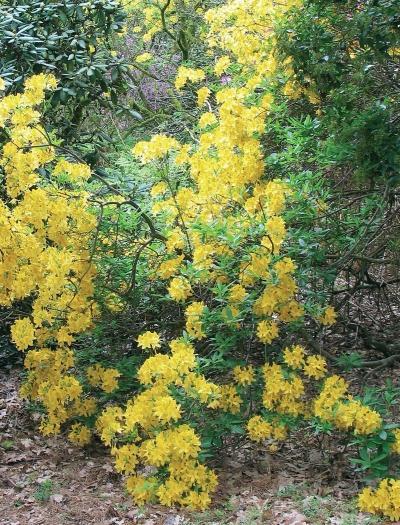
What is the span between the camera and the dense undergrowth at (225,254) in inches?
136

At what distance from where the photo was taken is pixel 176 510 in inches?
141

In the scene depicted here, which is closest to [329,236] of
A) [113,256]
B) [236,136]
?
[236,136]

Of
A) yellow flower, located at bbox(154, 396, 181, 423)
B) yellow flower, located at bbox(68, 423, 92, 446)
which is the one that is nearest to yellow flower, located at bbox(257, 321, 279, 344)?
yellow flower, located at bbox(154, 396, 181, 423)

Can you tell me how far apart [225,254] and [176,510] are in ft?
4.29

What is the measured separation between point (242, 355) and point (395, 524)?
1.21 metres

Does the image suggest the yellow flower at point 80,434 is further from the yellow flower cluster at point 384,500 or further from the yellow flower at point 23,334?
the yellow flower cluster at point 384,500

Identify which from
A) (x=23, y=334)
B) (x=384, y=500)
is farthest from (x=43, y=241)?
(x=384, y=500)

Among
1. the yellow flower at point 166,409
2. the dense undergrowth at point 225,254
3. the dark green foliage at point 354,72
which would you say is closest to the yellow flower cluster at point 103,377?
the dense undergrowth at point 225,254

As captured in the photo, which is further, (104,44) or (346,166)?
(104,44)

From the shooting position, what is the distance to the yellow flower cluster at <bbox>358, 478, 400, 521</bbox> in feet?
10.7

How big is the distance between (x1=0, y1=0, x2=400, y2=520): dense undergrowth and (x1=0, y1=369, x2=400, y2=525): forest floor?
0.39 feet

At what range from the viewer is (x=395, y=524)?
3254 millimetres

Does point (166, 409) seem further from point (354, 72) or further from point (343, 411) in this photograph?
point (354, 72)

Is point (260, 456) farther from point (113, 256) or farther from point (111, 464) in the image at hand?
point (113, 256)
